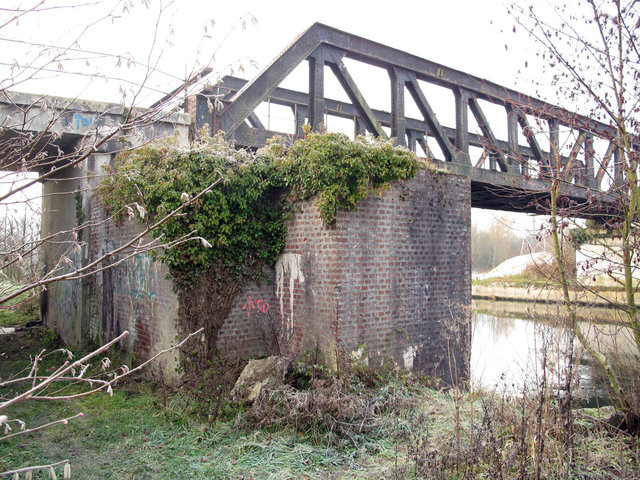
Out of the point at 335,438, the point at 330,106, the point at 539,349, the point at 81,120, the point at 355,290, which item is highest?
the point at 330,106

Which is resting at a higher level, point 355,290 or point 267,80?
point 267,80

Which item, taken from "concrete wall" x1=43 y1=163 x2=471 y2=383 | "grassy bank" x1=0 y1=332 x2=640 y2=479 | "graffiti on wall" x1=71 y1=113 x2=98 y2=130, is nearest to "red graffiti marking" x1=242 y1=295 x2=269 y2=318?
"concrete wall" x1=43 y1=163 x2=471 y2=383

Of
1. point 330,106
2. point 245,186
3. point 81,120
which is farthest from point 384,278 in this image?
point 330,106

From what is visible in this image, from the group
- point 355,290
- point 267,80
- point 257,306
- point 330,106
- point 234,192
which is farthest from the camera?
point 330,106

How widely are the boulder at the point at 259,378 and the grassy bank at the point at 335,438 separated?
19cm

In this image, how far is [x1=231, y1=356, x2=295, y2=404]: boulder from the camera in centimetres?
584

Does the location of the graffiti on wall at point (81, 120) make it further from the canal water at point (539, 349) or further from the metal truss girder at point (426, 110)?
the canal water at point (539, 349)

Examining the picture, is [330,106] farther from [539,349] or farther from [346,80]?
[539,349]

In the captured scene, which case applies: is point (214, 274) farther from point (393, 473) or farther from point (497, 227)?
point (497, 227)

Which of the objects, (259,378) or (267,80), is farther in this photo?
(267,80)

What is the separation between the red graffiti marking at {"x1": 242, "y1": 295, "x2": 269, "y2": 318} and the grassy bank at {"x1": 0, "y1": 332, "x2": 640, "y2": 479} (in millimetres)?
1638

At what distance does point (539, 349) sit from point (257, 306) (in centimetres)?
459

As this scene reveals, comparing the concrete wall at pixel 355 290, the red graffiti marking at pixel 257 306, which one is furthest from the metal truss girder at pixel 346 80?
the red graffiti marking at pixel 257 306

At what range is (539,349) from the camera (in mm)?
4148
